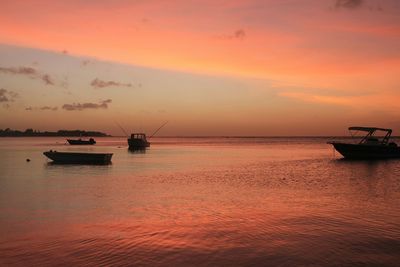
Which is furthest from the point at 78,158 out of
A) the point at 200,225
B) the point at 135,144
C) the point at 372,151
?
the point at 135,144

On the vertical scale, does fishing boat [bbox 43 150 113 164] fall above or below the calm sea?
above

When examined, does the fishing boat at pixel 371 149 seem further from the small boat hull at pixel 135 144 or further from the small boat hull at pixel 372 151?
the small boat hull at pixel 135 144

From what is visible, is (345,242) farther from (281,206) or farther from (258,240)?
(281,206)

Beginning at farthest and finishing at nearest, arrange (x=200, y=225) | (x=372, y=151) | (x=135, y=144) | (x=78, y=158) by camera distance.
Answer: (x=135, y=144) < (x=372, y=151) < (x=78, y=158) < (x=200, y=225)

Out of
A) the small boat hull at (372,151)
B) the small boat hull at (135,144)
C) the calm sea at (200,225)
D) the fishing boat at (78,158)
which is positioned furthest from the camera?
the small boat hull at (135,144)

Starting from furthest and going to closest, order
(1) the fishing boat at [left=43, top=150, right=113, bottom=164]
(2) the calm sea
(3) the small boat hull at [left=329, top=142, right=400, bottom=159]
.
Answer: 1. (3) the small boat hull at [left=329, top=142, right=400, bottom=159]
2. (1) the fishing boat at [left=43, top=150, right=113, bottom=164]
3. (2) the calm sea

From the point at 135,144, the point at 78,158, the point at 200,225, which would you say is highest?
the point at 135,144

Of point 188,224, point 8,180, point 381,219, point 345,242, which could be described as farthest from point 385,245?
point 8,180

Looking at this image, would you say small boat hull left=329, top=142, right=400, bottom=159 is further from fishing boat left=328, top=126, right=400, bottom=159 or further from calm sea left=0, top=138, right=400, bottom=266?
calm sea left=0, top=138, right=400, bottom=266

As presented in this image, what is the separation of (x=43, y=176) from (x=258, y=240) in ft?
86.3

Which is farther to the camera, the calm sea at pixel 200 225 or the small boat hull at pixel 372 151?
the small boat hull at pixel 372 151

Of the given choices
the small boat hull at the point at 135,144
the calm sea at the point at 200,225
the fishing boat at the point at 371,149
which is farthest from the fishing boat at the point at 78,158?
the small boat hull at the point at 135,144

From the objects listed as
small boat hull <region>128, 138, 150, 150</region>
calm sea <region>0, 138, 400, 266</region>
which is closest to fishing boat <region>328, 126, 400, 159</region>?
calm sea <region>0, 138, 400, 266</region>

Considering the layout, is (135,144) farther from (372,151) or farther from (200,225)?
(200,225)
